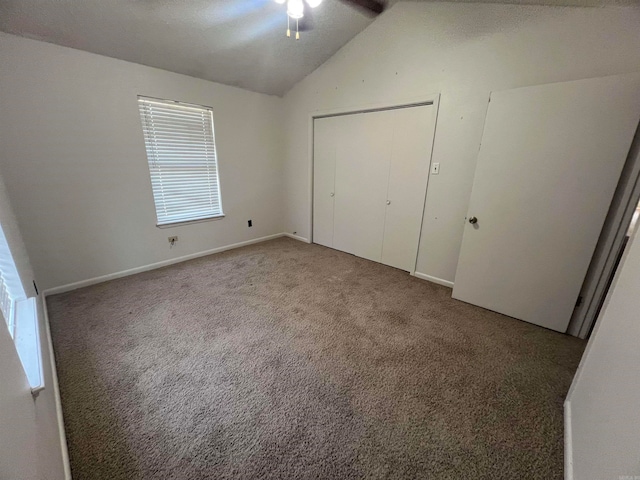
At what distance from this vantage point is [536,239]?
2059mm

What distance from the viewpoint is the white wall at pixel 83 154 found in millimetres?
2166

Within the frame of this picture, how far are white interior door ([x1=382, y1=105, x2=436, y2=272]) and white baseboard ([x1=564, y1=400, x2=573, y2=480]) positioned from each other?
1.79 metres

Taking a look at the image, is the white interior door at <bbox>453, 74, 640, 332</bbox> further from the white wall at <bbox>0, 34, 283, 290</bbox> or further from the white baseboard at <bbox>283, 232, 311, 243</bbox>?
the white wall at <bbox>0, 34, 283, 290</bbox>

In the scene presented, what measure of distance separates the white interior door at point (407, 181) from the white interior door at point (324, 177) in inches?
36.2

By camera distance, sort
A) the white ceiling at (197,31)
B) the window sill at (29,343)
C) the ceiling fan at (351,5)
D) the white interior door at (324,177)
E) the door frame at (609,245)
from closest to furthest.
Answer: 1. the window sill at (29,343)
2. the door frame at (609,245)
3. the white ceiling at (197,31)
4. the ceiling fan at (351,5)
5. the white interior door at (324,177)

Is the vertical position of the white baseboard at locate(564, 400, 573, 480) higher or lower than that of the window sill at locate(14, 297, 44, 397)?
lower

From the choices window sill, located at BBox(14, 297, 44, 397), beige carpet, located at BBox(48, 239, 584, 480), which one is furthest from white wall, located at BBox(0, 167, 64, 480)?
beige carpet, located at BBox(48, 239, 584, 480)

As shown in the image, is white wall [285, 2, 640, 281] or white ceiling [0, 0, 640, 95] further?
white ceiling [0, 0, 640, 95]

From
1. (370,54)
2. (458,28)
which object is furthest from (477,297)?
(370,54)

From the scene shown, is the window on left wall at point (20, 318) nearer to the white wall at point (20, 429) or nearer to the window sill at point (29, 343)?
the window sill at point (29, 343)

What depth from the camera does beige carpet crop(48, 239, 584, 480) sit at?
115 cm

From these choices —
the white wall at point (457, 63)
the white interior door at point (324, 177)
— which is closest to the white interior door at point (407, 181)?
the white wall at point (457, 63)

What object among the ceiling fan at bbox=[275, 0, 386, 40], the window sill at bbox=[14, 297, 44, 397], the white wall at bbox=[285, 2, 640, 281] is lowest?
the window sill at bbox=[14, 297, 44, 397]

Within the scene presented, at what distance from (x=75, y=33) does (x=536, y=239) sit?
426 centimetres
